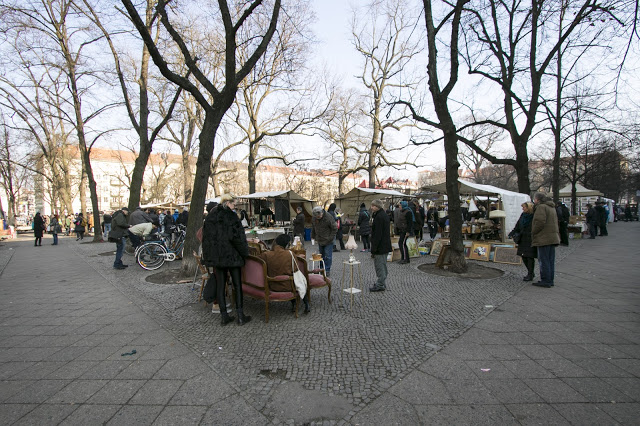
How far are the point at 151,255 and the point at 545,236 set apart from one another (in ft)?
31.3

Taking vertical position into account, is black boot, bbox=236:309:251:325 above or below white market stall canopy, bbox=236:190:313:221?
below

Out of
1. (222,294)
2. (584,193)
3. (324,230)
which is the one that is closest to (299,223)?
(324,230)

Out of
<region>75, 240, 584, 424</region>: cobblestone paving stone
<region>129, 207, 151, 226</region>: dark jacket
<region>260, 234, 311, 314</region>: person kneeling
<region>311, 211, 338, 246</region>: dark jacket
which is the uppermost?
<region>129, 207, 151, 226</region>: dark jacket

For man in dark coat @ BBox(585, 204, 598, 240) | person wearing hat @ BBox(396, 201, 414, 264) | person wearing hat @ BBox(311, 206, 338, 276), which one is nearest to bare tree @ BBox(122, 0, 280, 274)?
person wearing hat @ BBox(311, 206, 338, 276)

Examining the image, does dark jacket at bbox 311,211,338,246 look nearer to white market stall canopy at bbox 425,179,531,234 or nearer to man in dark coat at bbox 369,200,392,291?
man in dark coat at bbox 369,200,392,291

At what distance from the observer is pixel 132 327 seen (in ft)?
14.1

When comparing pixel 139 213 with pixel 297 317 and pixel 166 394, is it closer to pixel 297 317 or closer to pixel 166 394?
pixel 297 317

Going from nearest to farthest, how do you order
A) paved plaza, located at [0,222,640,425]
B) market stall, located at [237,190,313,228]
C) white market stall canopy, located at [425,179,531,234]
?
paved plaza, located at [0,222,640,425] < white market stall canopy, located at [425,179,531,234] < market stall, located at [237,190,313,228]

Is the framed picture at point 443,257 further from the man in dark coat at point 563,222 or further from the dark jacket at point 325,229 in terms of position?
the man in dark coat at point 563,222

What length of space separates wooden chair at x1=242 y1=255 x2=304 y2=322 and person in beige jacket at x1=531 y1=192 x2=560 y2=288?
16.1ft

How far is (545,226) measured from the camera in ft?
20.1

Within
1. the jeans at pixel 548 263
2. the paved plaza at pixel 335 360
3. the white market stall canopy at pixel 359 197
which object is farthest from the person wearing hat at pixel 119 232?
the white market stall canopy at pixel 359 197

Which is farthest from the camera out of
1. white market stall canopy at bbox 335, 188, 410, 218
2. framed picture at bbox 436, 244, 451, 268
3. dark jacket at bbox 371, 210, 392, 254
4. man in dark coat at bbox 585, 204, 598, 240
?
white market stall canopy at bbox 335, 188, 410, 218

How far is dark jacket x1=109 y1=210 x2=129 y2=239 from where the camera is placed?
8805 mm
